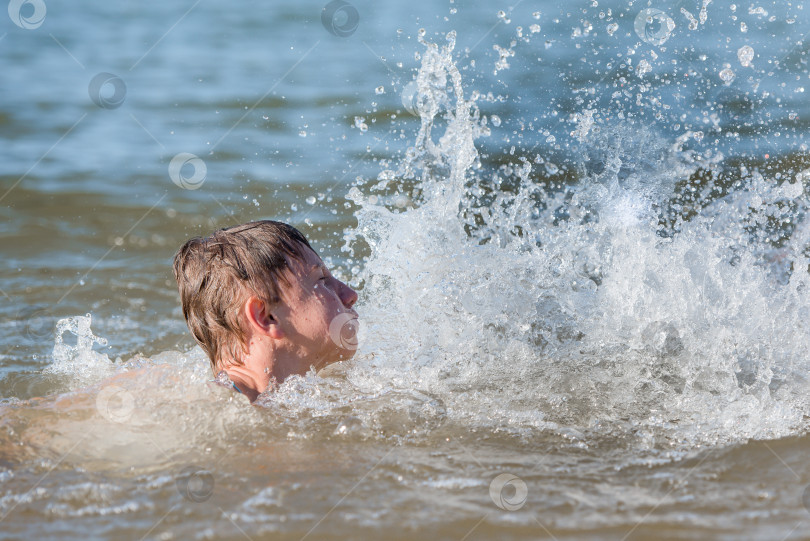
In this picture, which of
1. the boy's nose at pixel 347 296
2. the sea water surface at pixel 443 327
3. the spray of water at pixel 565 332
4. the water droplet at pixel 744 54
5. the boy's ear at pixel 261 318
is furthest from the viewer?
A: the water droplet at pixel 744 54

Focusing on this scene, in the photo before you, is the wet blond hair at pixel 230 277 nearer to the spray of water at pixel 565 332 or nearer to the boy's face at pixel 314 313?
the boy's face at pixel 314 313

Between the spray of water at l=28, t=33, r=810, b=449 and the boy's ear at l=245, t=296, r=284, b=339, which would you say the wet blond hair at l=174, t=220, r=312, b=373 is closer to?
the boy's ear at l=245, t=296, r=284, b=339

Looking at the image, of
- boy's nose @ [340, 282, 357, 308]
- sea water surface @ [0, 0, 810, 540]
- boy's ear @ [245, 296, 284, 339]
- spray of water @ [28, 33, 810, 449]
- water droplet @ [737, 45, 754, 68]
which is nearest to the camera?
sea water surface @ [0, 0, 810, 540]

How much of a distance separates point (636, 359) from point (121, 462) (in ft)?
6.47

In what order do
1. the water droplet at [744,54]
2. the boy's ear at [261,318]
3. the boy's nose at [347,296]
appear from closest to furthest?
the boy's ear at [261,318] → the boy's nose at [347,296] → the water droplet at [744,54]

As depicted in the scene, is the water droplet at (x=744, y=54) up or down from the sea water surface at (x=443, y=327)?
up

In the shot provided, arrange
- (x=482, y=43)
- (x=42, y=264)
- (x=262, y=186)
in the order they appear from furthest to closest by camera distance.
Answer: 1. (x=482, y=43)
2. (x=262, y=186)
3. (x=42, y=264)

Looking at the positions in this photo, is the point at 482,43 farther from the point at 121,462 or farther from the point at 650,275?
the point at 121,462

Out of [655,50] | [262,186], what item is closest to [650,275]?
[262,186]

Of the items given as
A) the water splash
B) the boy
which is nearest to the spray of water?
→ the water splash

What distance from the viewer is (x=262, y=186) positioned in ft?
20.5

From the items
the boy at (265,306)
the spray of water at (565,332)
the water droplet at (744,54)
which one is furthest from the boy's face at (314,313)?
the water droplet at (744,54)

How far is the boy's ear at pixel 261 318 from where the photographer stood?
125 inches

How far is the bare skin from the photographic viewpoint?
10.4 ft
